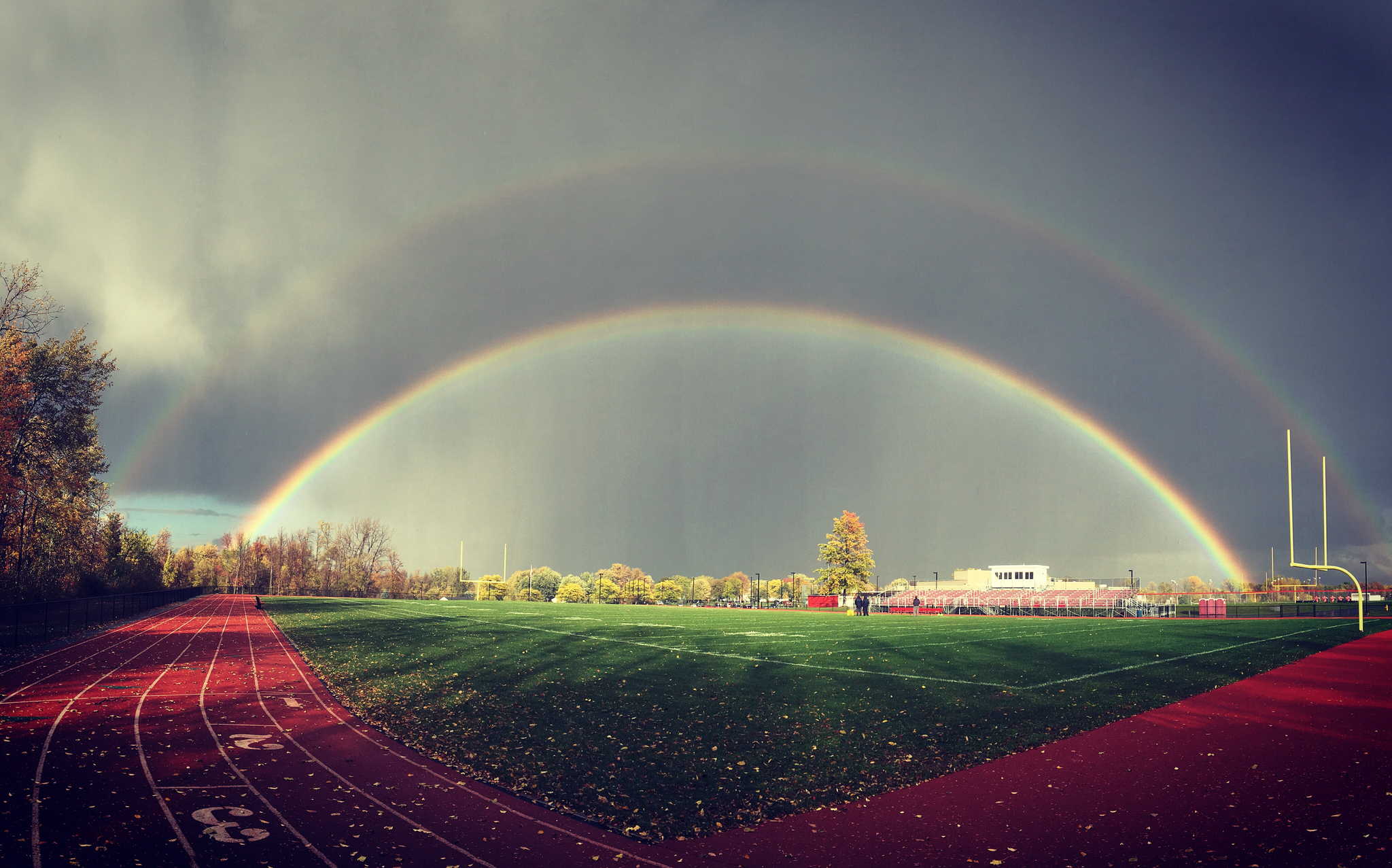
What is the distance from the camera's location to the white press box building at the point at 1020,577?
118m

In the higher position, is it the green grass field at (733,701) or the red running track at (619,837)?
the red running track at (619,837)

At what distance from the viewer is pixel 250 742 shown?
13703 millimetres

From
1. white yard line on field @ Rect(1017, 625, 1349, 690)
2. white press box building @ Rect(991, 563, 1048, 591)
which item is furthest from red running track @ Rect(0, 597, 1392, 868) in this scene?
white press box building @ Rect(991, 563, 1048, 591)

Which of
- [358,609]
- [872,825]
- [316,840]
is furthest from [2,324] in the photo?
[872,825]

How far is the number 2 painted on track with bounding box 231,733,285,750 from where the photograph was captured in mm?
13273

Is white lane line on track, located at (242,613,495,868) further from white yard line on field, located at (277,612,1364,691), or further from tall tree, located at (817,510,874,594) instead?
tall tree, located at (817,510,874,594)

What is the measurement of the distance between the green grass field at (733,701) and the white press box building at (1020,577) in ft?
276

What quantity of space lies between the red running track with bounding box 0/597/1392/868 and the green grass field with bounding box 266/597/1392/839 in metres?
0.75

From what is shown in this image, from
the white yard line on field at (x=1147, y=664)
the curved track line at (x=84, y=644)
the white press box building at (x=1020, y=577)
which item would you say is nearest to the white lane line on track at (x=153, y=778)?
the curved track line at (x=84, y=644)

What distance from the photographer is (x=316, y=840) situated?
8797 millimetres

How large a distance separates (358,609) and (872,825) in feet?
203

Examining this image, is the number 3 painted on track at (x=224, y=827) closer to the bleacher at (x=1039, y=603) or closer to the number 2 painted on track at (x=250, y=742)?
the number 2 painted on track at (x=250, y=742)

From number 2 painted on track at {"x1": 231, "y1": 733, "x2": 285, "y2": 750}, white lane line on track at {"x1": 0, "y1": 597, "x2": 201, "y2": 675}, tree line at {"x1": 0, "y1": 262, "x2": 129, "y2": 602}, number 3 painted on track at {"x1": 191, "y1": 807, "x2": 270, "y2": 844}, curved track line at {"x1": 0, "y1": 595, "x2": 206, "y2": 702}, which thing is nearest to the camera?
number 3 painted on track at {"x1": 191, "y1": 807, "x2": 270, "y2": 844}

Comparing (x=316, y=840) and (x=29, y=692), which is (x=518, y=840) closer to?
(x=316, y=840)
